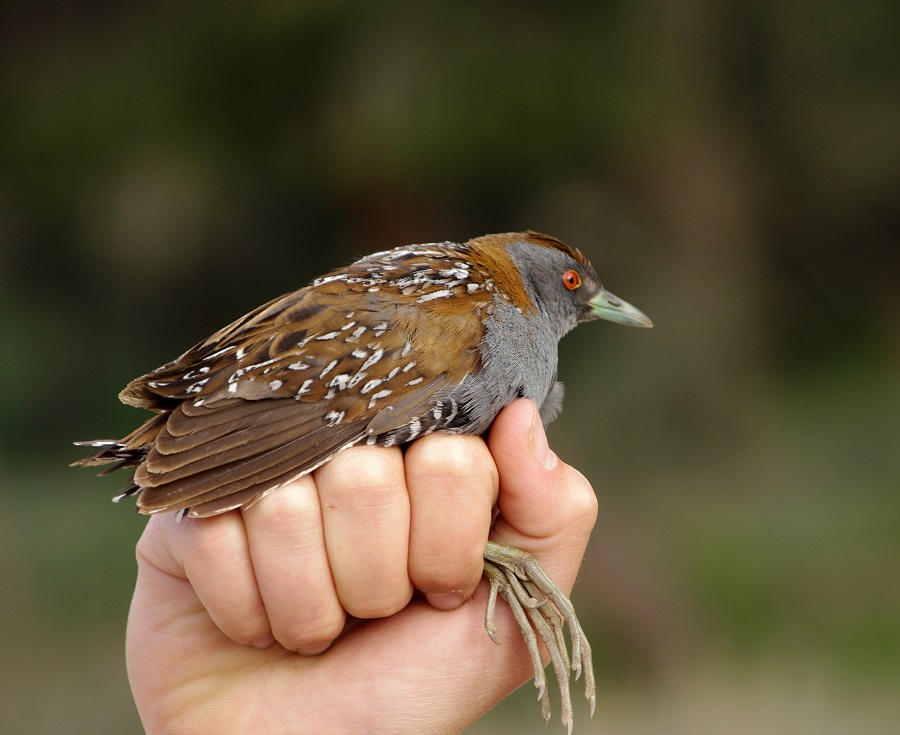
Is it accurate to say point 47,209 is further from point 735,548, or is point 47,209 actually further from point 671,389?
point 735,548

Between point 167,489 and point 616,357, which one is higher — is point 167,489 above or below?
above

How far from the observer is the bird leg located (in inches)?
41.1

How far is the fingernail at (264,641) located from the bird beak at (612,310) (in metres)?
0.79

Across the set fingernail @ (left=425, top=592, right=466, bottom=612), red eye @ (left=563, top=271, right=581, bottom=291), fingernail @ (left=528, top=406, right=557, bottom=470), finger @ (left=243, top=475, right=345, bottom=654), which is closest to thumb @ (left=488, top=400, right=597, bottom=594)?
fingernail @ (left=528, top=406, right=557, bottom=470)

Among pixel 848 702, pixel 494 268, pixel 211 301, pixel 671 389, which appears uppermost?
pixel 494 268

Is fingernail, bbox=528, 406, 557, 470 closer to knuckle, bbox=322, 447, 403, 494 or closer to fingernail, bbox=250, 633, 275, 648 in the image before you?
knuckle, bbox=322, 447, 403, 494

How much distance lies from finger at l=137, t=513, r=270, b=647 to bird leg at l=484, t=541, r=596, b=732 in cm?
28

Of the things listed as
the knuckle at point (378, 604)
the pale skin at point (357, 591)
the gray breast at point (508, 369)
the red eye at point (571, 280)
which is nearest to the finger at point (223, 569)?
the pale skin at point (357, 591)

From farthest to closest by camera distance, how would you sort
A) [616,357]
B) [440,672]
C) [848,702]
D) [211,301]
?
1. [211,301]
2. [616,357]
3. [848,702]
4. [440,672]

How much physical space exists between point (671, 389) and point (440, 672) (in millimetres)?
2713

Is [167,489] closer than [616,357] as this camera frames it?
Yes

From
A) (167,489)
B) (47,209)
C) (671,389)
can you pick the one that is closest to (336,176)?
(47,209)

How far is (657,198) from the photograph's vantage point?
3.79m

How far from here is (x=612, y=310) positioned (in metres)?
1.55
